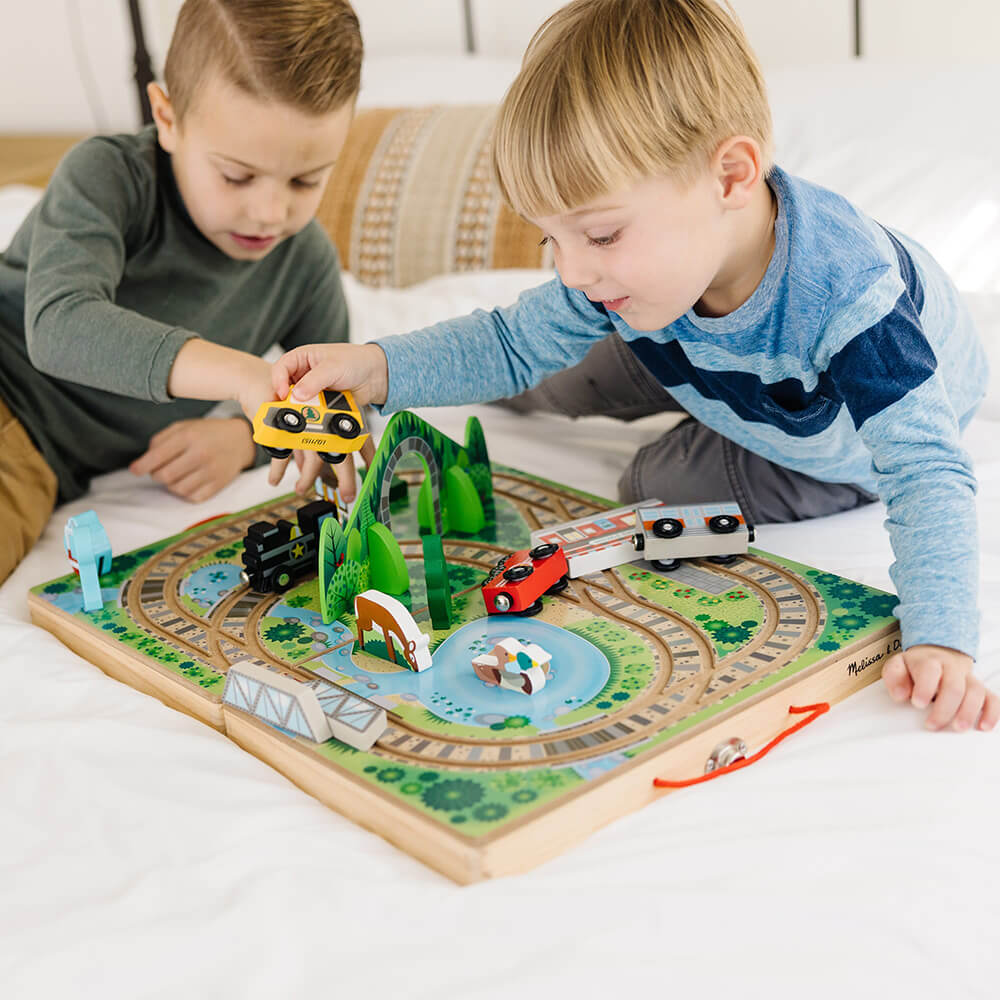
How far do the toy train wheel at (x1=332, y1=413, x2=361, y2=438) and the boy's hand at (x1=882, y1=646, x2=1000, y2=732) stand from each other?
405 millimetres

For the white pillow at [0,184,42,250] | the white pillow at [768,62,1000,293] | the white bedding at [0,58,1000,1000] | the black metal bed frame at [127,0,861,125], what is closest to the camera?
the white bedding at [0,58,1000,1000]

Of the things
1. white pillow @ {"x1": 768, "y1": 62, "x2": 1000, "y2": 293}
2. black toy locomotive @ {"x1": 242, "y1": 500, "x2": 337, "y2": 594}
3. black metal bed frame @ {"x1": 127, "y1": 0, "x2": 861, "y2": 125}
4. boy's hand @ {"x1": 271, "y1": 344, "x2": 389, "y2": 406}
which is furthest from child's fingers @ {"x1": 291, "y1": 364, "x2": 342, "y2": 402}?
black metal bed frame @ {"x1": 127, "y1": 0, "x2": 861, "y2": 125}

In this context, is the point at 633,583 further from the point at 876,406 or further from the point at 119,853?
the point at 119,853

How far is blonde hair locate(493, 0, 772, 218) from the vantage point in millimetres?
701

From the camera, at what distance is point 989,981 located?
0.47m

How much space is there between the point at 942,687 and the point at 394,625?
35cm

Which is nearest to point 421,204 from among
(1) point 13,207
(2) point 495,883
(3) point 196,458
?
(3) point 196,458

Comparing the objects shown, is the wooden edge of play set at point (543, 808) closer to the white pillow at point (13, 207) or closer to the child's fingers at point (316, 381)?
the child's fingers at point (316, 381)

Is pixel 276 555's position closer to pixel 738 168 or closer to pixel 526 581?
pixel 526 581

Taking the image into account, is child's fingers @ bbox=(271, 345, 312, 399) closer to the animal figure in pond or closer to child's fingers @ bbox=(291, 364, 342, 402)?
child's fingers @ bbox=(291, 364, 342, 402)

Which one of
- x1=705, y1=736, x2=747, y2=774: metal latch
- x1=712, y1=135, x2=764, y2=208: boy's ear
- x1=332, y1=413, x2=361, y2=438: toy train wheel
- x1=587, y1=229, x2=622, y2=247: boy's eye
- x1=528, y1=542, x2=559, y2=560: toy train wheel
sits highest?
x1=712, y1=135, x2=764, y2=208: boy's ear

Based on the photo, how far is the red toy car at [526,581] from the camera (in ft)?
2.56

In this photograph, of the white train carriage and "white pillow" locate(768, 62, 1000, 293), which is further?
"white pillow" locate(768, 62, 1000, 293)

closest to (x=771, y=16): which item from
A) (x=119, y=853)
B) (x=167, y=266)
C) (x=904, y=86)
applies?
(x=904, y=86)
